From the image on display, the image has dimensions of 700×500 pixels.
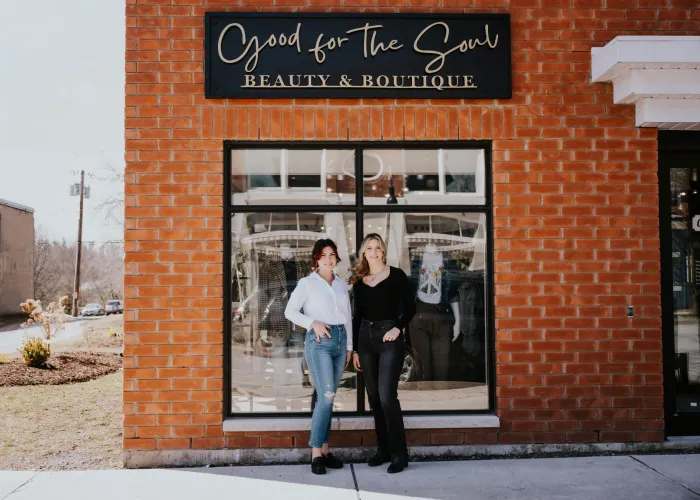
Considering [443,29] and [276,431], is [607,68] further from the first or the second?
[276,431]

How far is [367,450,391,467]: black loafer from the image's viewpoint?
17.5 feet

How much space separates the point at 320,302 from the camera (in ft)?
17.1

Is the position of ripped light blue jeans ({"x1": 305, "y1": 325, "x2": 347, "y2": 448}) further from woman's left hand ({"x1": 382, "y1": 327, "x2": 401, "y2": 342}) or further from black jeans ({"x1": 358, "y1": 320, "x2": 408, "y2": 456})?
woman's left hand ({"x1": 382, "y1": 327, "x2": 401, "y2": 342})

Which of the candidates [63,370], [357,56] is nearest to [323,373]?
[357,56]

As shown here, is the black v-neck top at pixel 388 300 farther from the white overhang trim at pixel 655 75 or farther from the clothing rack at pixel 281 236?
the white overhang trim at pixel 655 75

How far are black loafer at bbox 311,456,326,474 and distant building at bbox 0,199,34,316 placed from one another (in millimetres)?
32770

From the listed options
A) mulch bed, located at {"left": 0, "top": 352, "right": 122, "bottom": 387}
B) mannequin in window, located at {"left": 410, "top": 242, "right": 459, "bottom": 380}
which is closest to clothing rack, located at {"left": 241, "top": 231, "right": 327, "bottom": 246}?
mannequin in window, located at {"left": 410, "top": 242, "right": 459, "bottom": 380}

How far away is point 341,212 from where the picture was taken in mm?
5859

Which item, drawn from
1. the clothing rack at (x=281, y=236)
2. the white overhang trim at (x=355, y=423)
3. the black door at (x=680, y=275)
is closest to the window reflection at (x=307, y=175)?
the clothing rack at (x=281, y=236)

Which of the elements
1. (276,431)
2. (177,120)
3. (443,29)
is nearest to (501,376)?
(276,431)

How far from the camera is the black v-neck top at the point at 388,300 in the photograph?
5227 mm

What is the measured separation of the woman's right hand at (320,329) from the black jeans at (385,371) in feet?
1.16

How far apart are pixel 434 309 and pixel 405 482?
169 cm

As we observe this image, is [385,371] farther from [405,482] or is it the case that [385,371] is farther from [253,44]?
[253,44]
